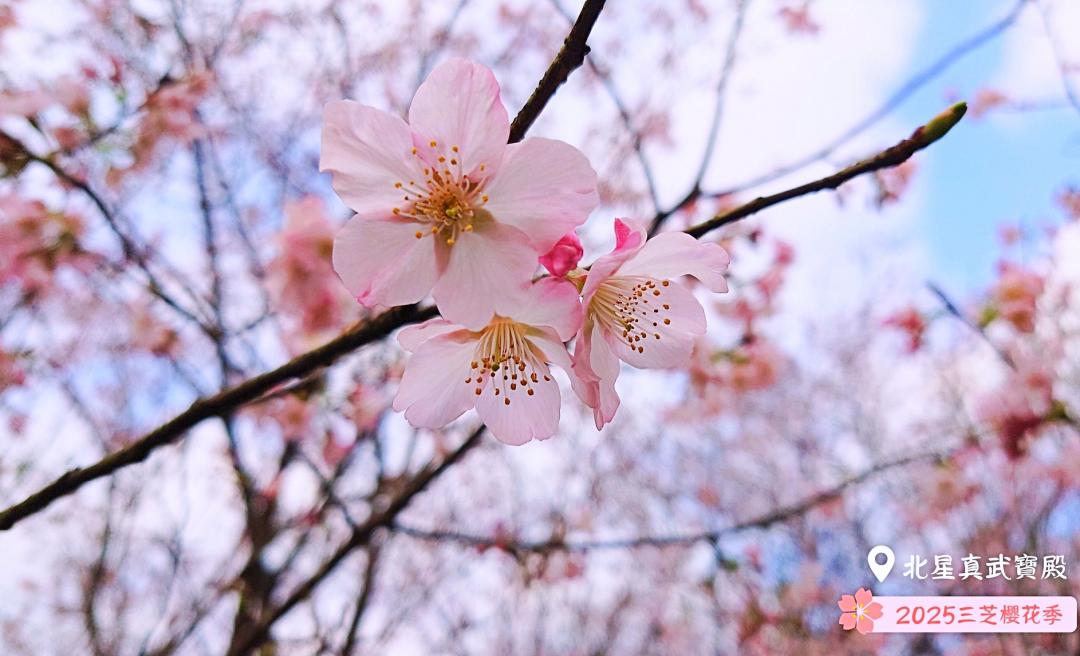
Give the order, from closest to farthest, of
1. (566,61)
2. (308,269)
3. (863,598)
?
(566,61)
(308,269)
(863,598)

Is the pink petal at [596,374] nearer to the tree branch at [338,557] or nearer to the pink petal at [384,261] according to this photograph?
the pink petal at [384,261]

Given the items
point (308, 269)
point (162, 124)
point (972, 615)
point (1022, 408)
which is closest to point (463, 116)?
point (308, 269)

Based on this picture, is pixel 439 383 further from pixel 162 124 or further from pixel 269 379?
pixel 162 124

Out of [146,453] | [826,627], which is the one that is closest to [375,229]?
[146,453]

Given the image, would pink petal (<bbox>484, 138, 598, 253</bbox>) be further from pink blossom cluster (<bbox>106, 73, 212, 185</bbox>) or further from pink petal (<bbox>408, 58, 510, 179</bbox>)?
pink blossom cluster (<bbox>106, 73, 212, 185</bbox>)

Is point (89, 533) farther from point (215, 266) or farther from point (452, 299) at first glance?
point (452, 299)
